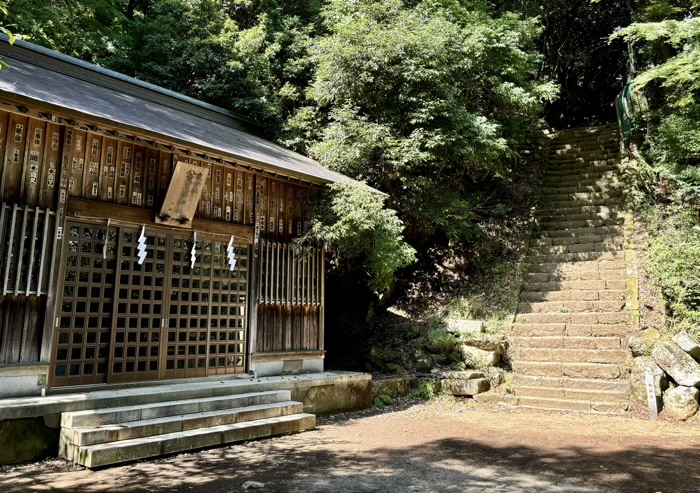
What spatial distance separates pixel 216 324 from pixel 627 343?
26.8 ft

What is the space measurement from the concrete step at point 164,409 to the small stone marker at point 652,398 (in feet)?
20.7

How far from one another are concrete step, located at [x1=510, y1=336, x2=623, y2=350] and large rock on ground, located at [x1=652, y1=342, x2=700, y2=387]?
1.00 meters

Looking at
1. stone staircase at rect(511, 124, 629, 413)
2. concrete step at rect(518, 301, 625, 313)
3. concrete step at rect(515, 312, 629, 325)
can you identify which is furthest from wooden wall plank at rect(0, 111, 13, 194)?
concrete step at rect(518, 301, 625, 313)

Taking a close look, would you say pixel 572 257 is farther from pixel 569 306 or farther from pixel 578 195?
pixel 578 195

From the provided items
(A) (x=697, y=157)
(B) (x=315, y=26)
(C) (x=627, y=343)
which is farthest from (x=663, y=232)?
(B) (x=315, y=26)

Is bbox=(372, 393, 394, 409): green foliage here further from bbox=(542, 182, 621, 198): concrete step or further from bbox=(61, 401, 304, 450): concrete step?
bbox=(542, 182, 621, 198): concrete step

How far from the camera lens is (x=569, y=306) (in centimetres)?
1112

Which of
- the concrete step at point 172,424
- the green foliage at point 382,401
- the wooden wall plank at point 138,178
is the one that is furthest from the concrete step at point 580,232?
the wooden wall plank at point 138,178

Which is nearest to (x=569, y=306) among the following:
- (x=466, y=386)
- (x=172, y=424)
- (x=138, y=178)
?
(x=466, y=386)

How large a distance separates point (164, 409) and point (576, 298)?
30.8 ft

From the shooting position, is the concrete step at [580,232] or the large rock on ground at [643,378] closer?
the large rock on ground at [643,378]

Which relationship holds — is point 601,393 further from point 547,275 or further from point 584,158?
point 584,158

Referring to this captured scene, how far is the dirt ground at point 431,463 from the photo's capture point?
16.1 feet

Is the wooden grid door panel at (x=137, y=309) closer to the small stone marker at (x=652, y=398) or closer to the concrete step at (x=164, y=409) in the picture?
the concrete step at (x=164, y=409)
